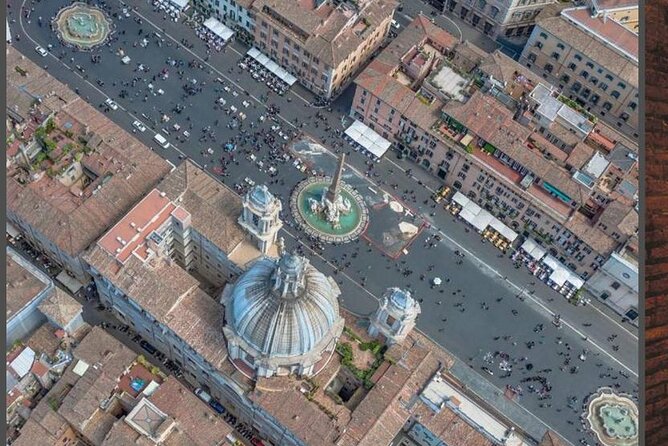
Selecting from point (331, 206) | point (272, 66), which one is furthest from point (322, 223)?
point (272, 66)

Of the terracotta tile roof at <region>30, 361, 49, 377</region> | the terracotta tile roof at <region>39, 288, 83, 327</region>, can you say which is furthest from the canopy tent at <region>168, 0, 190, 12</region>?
the terracotta tile roof at <region>30, 361, 49, 377</region>

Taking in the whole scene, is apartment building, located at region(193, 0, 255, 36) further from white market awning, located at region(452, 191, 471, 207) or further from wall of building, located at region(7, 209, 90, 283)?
wall of building, located at region(7, 209, 90, 283)

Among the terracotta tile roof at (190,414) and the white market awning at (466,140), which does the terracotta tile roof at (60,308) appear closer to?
the terracotta tile roof at (190,414)

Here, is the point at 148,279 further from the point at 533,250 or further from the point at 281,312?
the point at 533,250

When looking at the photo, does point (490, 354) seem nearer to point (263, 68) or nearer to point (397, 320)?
point (397, 320)

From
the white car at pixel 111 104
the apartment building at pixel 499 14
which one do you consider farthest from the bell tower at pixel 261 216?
the apartment building at pixel 499 14

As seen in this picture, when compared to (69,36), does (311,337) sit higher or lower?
lower

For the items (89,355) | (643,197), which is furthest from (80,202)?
(643,197)
